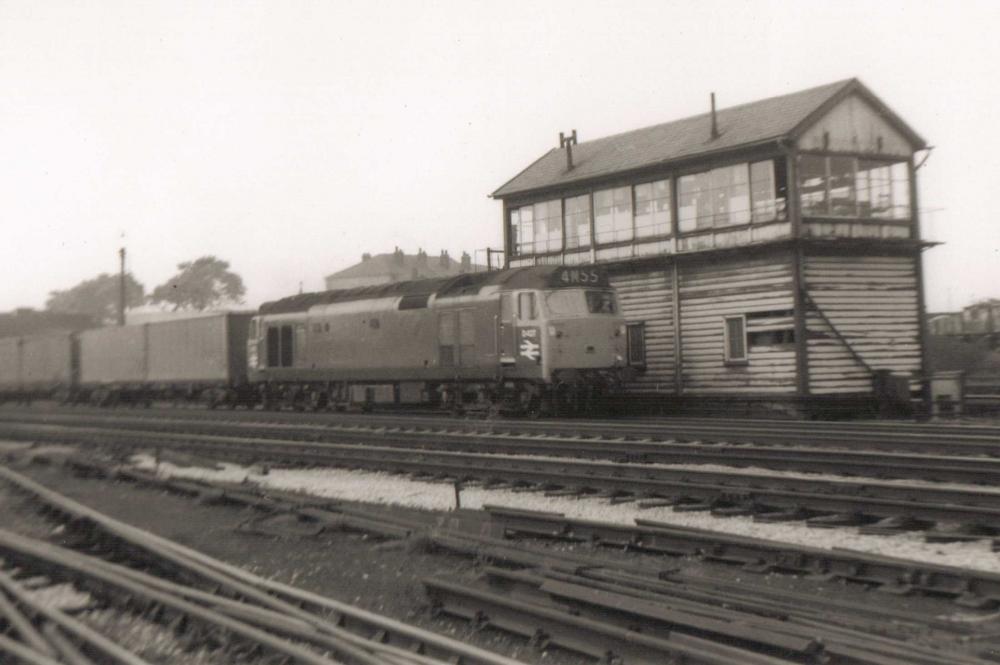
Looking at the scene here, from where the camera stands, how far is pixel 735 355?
22.6 m

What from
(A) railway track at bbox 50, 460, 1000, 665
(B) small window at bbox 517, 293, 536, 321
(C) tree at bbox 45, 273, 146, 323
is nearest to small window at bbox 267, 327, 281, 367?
(B) small window at bbox 517, 293, 536, 321

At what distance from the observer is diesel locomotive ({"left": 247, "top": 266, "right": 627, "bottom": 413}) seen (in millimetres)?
19672

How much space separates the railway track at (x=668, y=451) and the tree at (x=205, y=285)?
6212 centimetres

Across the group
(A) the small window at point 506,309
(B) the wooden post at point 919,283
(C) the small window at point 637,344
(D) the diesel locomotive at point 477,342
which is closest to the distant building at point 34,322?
(D) the diesel locomotive at point 477,342

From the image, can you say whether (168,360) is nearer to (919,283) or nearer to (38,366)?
(38,366)

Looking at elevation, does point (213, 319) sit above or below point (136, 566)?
above

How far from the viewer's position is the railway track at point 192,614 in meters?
5.07

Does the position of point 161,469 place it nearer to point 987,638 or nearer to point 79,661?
A: point 79,661

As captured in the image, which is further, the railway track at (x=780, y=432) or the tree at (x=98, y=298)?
the tree at (x=98, y=298)

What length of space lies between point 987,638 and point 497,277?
15919mm

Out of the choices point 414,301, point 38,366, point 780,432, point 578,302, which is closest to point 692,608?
point 780,432

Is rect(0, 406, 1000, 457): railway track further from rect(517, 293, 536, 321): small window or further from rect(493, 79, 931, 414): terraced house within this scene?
rect(493, 79, 931, 414): terraced house

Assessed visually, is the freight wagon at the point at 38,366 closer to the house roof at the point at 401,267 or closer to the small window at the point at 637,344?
the small window at the point at 637,344

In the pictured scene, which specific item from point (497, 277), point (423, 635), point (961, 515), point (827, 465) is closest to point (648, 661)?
point (423, 635)
